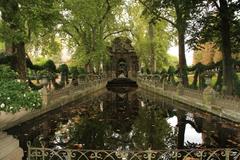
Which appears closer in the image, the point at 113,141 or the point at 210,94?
the point at 113,141

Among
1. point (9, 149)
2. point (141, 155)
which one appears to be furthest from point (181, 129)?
point (9, 149)

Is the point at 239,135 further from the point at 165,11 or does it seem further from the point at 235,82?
the point at 165,11

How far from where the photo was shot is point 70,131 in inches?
645

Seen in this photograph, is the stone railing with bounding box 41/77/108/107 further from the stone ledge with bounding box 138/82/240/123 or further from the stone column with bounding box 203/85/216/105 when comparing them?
the stone column with bounding box 203/85/216/105

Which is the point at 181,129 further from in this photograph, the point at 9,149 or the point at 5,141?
the point at 9,149

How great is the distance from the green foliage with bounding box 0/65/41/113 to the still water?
1486mm

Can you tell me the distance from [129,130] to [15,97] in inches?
238

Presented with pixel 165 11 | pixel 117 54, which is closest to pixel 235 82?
pixel 165 11

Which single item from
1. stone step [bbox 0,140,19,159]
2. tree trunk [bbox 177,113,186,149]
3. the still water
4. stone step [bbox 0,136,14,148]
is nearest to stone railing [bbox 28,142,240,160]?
stone step [bbox 0,140,19,159]

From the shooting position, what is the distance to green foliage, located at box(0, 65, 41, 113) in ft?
40.7

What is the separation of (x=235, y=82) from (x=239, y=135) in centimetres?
1475

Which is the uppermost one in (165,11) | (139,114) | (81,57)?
(165,11)

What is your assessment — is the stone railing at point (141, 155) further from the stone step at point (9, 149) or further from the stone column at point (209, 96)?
the stone column at point (209, 96)

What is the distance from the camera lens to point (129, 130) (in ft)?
55.1
